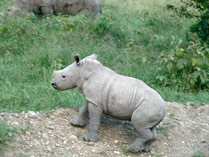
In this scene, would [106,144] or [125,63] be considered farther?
[125,63]

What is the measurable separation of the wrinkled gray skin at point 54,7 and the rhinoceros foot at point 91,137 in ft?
21.2

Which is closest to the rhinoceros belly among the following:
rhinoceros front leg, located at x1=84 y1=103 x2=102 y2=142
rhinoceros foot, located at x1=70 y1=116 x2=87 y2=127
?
rhinoceros front leg, located at x1=84 y1=103 x2=102 y2=142

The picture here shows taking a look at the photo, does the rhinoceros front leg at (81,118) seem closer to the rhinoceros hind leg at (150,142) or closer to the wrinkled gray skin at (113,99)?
the wrinkled gray skin at (113,99)

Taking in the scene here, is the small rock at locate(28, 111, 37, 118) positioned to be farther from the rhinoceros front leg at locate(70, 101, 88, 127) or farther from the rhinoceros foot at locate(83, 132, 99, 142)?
the rhinoceros foot at locate(83, 132, 99, 142)

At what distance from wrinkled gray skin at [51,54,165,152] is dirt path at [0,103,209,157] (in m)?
0.15

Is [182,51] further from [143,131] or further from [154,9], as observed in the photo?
[154,9]

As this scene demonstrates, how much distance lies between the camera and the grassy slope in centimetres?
579

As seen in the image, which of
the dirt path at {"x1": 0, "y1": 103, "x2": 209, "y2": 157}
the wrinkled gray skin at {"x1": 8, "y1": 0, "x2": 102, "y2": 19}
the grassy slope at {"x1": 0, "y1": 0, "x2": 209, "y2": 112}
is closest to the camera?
the dirt path at {"x1": 0, "y1": 103, "x2": 209, "y2": 157}

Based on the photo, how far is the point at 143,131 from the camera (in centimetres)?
450

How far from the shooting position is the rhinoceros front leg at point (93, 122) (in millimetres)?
4633

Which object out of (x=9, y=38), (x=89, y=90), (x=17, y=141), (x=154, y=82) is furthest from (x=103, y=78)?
(x=9, y=38)

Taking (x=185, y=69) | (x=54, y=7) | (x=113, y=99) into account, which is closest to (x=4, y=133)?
(x=113, y=99)

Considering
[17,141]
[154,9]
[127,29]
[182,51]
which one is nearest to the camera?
[17,141]

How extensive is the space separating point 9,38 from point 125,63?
266cm
